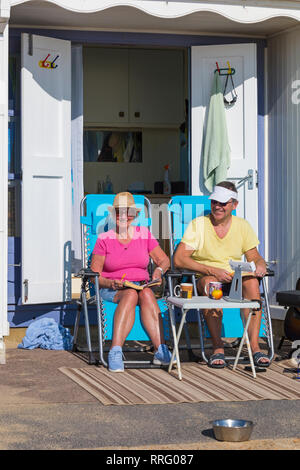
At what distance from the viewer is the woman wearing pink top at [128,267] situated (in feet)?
17.1

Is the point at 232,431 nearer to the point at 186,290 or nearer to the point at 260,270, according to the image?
the point at 186,290

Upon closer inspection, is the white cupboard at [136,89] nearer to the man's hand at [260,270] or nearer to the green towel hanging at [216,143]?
the green towel hanging at [216,143]

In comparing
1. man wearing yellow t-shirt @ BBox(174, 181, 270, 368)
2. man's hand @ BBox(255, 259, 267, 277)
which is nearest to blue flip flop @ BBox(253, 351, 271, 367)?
man wearing yellow t-shirt @ BBox(174, 181, 270, 368)

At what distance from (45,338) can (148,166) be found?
365cm

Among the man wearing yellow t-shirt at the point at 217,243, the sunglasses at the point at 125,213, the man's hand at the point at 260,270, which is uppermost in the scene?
the sunglasses at the point at 125,213

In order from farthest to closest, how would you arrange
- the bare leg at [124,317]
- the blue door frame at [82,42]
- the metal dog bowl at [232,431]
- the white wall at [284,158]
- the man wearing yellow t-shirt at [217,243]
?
the white wall at [284,158] → the blue door frame at [82,42] → the man wearing yellow t-shirt at [217,243] → the bare leg at [124,317] → the metal dog bowl at [232,431]

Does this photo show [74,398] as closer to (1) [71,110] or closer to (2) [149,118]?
(1) [71,110]

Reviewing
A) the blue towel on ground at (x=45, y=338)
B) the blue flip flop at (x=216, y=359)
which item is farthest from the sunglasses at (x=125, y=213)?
the blue flip flop at (x=216, y=359)

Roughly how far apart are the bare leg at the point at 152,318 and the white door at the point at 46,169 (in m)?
1.09

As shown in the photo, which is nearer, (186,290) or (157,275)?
(186,290)

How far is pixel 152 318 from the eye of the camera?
17.2ft

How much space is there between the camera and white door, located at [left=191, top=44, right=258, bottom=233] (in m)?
6.55

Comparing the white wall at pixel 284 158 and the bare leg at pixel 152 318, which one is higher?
the white wall at pixel 284 158

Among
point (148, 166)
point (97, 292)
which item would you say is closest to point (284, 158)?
point (97, 292)
